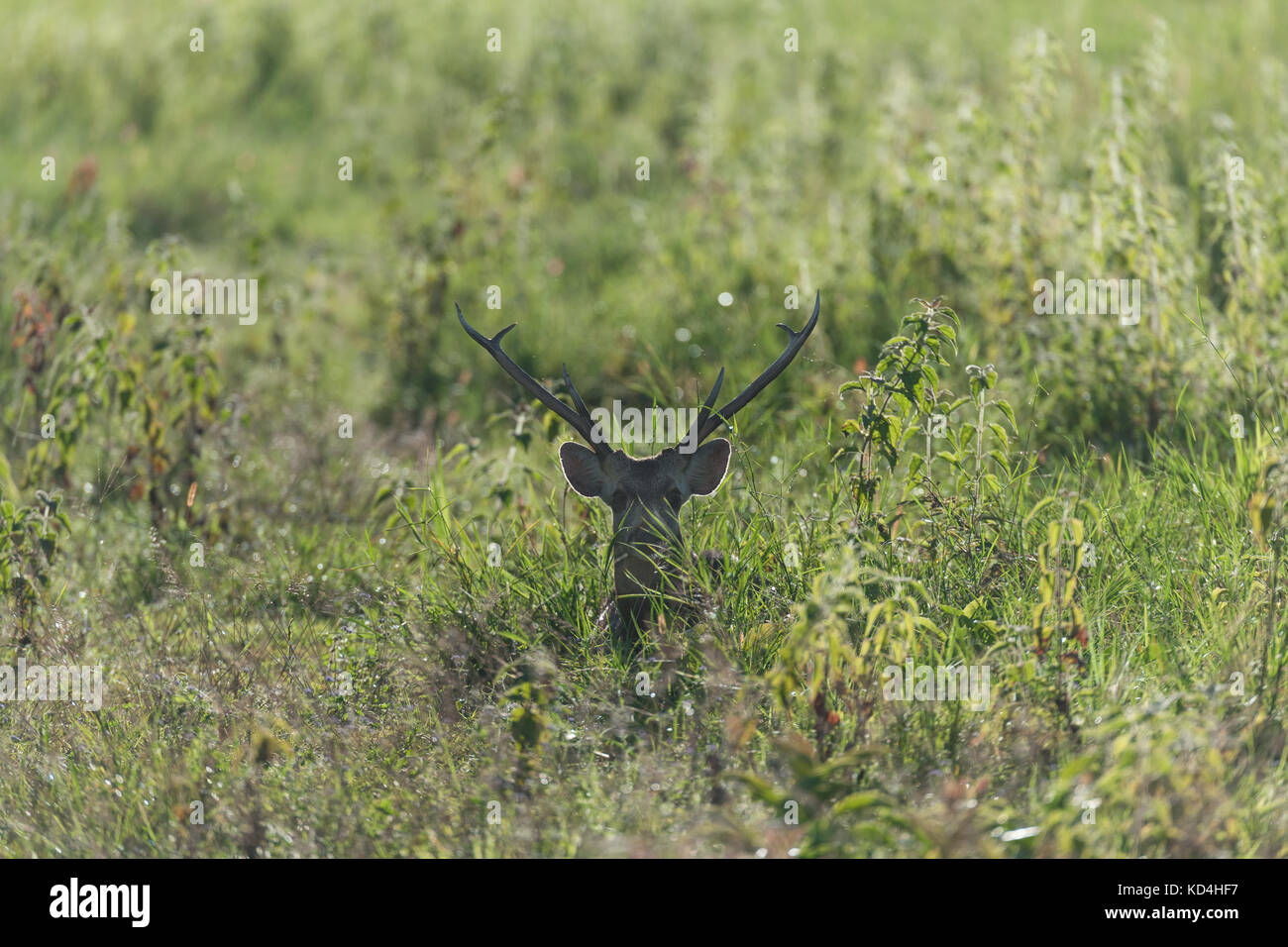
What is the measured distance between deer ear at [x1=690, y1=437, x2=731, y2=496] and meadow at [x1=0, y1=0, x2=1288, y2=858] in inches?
4.6

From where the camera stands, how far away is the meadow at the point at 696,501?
12.9 feet

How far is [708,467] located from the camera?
4.88m

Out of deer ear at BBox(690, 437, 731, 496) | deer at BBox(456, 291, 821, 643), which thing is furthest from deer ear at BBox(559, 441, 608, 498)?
deer ear at BBox(690, 437, 731, 496)

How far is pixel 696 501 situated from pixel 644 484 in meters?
0.37

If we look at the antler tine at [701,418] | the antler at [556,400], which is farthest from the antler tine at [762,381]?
the antler at [556,400]

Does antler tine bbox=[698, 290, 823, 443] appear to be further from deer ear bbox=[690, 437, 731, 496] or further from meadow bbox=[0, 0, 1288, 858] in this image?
meadow bbox=[0, 0, 1288, 858]

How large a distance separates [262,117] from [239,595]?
326 inches

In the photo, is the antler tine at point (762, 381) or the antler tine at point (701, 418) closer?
the antler tine at point (762, 381)

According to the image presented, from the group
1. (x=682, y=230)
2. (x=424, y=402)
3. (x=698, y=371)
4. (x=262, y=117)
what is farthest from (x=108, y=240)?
(x=262, y=117)

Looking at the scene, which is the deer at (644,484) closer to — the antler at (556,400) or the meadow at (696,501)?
the antler at (556,400)

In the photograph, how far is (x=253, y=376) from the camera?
7.81m

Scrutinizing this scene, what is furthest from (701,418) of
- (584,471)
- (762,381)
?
(584,471)

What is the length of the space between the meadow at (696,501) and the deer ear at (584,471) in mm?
155

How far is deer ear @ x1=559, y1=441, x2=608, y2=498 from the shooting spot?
484 cm
